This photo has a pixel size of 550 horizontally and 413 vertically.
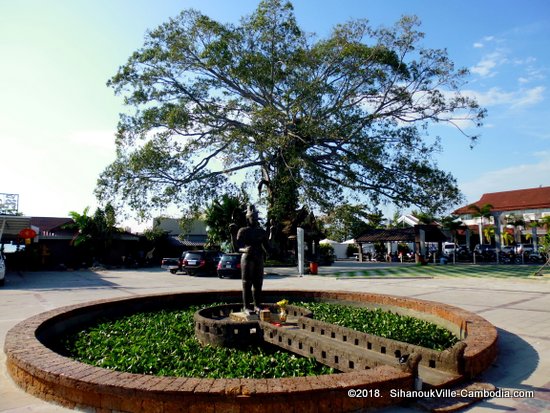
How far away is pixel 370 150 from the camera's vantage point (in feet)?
67.9

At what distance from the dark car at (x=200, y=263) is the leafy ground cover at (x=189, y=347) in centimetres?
1343

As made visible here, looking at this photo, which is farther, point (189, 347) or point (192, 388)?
point (189, 347)

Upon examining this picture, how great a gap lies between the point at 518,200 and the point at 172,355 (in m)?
43.7

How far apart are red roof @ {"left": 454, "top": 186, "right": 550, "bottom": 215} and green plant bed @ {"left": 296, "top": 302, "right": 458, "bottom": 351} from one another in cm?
2952

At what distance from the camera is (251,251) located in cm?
687

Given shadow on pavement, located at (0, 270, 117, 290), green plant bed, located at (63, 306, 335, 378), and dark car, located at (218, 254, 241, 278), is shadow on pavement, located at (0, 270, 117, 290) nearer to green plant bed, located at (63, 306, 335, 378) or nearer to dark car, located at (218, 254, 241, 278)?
dark car, located at (218, 254, 241, 278)

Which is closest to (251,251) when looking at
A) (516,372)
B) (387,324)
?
(387,324)

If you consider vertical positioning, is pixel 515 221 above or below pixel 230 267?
above

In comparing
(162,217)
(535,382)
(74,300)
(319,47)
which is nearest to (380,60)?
(319,47)

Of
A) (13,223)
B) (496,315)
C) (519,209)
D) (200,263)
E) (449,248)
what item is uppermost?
(519,209)

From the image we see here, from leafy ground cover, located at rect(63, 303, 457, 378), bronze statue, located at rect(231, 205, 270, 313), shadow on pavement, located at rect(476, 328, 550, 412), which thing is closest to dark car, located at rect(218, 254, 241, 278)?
leafy ground cover, located at rect(63, 303, 457, 378)

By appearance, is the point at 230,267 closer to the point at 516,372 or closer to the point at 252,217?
the point at 252,217

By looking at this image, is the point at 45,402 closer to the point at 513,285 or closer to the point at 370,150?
the point at 513,285

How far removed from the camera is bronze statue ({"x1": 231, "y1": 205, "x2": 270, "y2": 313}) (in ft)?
22.4
